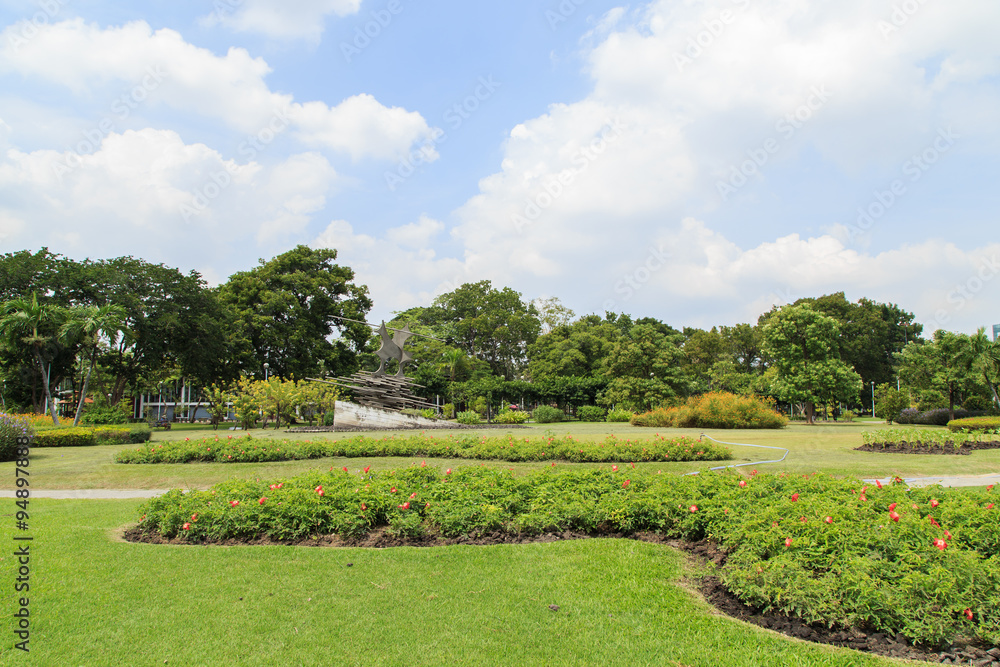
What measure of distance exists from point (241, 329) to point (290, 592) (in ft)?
97.0

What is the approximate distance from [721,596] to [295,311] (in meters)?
32.0

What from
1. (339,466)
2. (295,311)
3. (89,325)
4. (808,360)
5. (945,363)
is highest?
(295,311)

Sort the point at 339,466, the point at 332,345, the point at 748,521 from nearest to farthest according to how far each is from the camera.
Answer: the point at 748,521, the point at 339,466, the point at 332,345

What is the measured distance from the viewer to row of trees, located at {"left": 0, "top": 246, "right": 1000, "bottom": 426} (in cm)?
2444

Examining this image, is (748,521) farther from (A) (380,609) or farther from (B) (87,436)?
(B) (87,436)

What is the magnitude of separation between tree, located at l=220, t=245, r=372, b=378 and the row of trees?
0.09 meters

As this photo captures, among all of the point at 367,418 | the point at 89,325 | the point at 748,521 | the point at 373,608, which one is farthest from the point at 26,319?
the point at 748,521

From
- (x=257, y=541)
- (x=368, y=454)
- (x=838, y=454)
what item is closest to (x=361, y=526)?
(x=257, y=541)

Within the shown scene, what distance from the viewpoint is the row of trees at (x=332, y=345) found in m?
24.4

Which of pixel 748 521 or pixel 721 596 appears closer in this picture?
pixel 721 596

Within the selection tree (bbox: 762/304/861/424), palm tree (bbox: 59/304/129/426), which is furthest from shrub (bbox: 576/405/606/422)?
palm tree (bbox: 59/304/129/426)

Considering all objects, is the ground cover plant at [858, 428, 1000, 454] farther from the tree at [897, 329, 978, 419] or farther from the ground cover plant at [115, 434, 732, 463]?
the tree at [897, 329, 978, 419]

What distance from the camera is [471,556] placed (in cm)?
485

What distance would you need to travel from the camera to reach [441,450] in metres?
12.1
